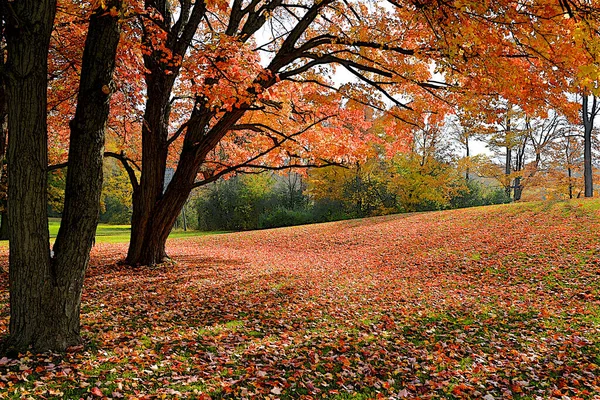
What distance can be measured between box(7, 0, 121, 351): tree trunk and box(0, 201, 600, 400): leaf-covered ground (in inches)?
17.2

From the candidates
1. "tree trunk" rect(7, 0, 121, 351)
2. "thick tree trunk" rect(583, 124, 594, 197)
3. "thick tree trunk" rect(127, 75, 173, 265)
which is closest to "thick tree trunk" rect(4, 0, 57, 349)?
"tree trunk" rect(7, 0, 121, 351)

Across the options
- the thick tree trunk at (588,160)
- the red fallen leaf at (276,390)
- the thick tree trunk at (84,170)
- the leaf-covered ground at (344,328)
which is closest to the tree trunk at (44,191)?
the thick tree trunk at (84,170)

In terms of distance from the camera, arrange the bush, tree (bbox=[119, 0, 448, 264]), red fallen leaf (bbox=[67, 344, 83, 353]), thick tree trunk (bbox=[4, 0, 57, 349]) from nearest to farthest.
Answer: thick tree trunk (bbox=[4, 0, 57, 349])
red fallen leaf (bbox=[67, 344, 83, 353])
tree (bbox=[119, 0, 448, 264])
the bush

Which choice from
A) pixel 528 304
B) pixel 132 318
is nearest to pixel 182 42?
pixel 132 318

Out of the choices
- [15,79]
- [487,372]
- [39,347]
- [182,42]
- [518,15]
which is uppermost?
[182,42]

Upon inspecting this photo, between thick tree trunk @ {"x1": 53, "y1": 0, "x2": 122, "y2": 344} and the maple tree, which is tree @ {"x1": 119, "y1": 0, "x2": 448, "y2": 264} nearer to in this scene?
the maple tree

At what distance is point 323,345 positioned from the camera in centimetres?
502

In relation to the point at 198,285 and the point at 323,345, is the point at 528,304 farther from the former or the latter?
the point at 198,285

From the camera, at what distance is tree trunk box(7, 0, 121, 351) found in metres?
3.81

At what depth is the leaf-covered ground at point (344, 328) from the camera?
3820 mm

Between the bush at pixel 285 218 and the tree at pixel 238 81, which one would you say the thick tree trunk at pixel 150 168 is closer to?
the tree at pixel 238 81

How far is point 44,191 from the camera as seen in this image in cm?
397

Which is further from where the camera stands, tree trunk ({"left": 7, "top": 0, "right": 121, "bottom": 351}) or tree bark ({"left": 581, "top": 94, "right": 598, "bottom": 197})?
tree bark ({"left": 581, "top": 94, "right": 598, "bottom": 197})

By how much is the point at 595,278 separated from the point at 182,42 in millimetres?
9384
